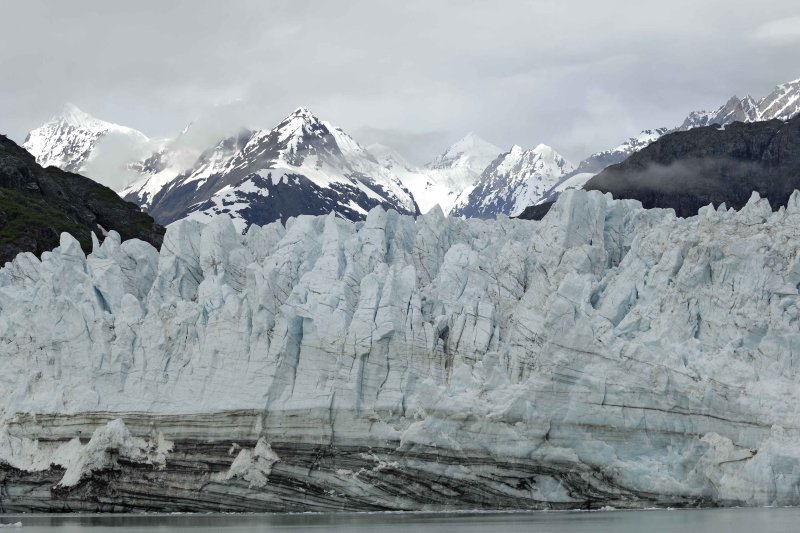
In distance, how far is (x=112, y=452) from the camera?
150 feet

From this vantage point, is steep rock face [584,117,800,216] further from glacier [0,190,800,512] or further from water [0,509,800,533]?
water [0,509,800,533]

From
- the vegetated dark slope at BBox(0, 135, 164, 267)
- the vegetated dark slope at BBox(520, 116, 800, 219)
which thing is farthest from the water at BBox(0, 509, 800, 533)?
the vegetated dark slope at BBox(520, 116, 800, 219)

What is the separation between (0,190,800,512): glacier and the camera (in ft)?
138

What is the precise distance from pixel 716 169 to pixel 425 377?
218 feet

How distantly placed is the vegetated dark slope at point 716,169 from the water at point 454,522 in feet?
187

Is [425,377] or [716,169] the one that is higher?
[716,169]

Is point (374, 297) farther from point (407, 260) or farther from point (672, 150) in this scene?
point (672, 150)

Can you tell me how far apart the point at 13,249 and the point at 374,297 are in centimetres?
4434

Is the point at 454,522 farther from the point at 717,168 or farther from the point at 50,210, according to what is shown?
the point at 717,168

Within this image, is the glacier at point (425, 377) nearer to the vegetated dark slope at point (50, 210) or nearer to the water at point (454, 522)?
the water at point (454, 522)

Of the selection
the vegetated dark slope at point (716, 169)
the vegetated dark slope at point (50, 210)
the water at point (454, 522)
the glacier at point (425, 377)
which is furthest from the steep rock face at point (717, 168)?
the water at point (454, 522)

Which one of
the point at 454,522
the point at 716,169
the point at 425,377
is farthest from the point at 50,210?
the point at 454,522

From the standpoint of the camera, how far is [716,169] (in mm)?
104938

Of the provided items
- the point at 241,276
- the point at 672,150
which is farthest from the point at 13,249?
the point at 672,150
